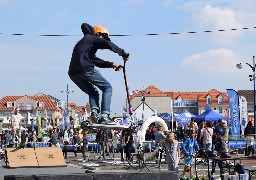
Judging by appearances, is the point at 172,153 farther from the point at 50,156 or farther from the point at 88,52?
the point at 88,52

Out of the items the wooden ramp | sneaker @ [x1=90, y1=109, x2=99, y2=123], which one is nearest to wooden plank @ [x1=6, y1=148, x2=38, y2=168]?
the wooden ramp

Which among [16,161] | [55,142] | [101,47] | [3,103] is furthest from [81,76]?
[3,103]

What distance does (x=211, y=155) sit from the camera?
15516 millimetres

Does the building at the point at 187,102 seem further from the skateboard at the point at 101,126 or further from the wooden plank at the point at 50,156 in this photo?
the skateboard at the point at 101,126

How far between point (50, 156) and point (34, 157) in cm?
54

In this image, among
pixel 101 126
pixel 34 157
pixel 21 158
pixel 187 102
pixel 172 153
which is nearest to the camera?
pixel 101 126

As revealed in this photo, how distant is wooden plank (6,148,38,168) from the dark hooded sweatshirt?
365 cm

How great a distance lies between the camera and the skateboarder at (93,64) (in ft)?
35.4

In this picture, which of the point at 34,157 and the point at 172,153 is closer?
the point at 34,157

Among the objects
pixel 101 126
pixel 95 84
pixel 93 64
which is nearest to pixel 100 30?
pixel 93 64

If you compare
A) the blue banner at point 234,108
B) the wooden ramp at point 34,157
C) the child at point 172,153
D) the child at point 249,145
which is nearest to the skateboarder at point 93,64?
the wooden ramp at point 34,157

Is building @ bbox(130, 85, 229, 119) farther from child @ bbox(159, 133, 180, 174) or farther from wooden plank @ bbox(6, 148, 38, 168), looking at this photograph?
wooden plank @ bbox(6, 148, 38, 168)

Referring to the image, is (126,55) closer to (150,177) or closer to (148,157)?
(150,177)

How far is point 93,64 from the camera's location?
10945mm
